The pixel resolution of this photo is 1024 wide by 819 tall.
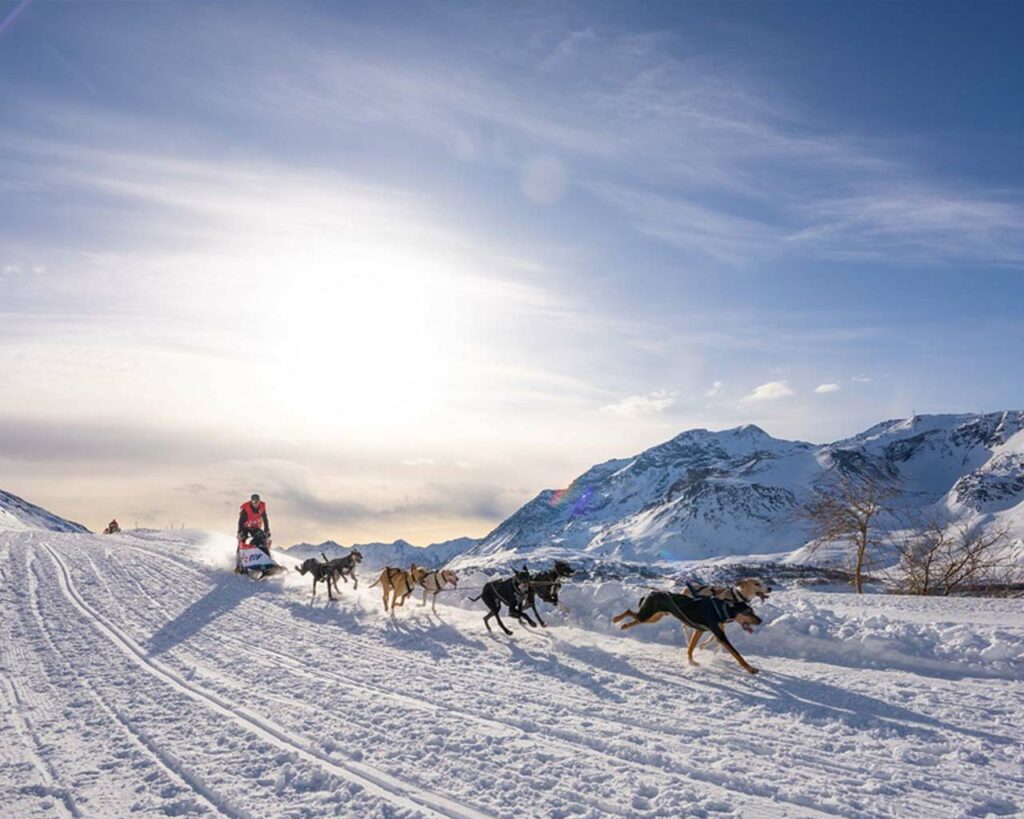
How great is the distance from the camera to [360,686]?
8.05 meters

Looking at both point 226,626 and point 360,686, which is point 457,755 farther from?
point 226,626

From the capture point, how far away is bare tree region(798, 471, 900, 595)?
21.3m

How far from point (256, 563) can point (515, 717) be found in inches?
537

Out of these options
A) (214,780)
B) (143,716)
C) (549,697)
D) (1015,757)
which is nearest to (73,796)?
(214,780)

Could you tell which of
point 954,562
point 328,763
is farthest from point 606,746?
point 954,562

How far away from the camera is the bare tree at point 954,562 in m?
20.4

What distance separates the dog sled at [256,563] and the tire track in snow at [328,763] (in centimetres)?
882

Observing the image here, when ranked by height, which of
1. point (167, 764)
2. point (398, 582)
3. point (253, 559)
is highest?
point (253, 559)

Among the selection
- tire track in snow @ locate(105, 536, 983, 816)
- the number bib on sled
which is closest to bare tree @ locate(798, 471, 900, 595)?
tire track in snow @ locate(105, 536, 983, 816)

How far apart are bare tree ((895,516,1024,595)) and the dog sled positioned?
61.5 ft

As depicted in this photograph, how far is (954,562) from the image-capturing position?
2069cm

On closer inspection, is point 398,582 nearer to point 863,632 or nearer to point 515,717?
point 515,717

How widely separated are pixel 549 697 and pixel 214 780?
352 cm

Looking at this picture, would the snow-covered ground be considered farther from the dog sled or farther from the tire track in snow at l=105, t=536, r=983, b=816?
the dog sled
